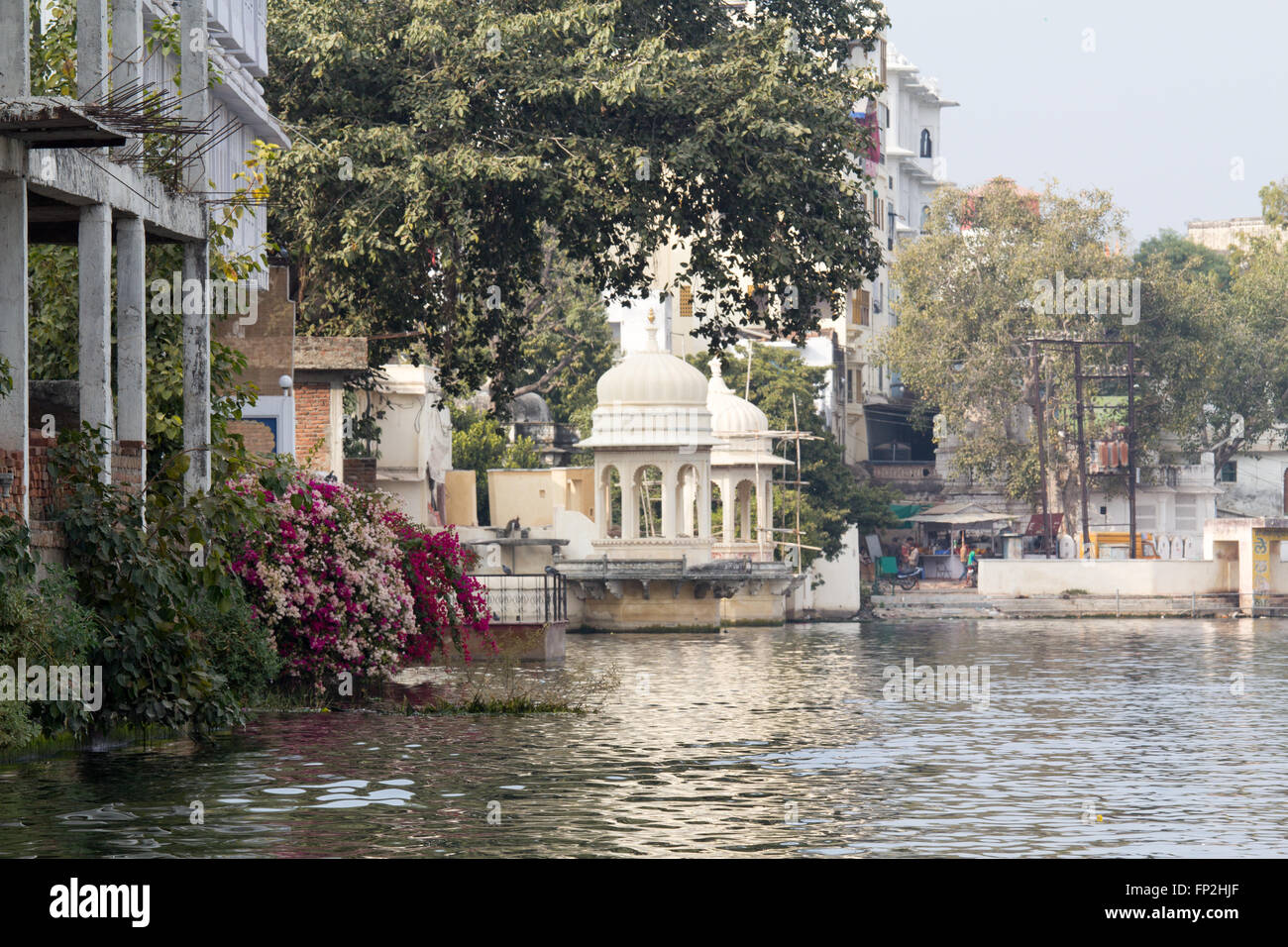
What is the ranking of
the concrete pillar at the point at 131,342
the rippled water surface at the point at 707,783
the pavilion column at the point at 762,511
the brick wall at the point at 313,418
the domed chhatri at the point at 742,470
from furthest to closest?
the pavilion column at the point at 762,511, the domed chhatri at the point at 742,470, the brick wall at the point at 313,418, the concrete pillar at the point at 131,342, the rippled water surface at the point at 707,783

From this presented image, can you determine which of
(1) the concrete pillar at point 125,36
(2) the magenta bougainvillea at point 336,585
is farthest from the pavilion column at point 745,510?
(1) the concrete pillar at point 125,36

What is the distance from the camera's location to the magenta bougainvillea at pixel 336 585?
22344mm

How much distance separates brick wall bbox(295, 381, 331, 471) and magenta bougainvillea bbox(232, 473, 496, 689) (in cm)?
787

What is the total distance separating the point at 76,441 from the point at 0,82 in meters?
2.98

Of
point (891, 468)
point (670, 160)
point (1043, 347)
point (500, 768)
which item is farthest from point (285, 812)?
point (891, 468)

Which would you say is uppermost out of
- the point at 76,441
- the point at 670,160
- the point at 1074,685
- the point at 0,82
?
the point at 670,160

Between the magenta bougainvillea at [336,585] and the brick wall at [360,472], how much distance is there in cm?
912

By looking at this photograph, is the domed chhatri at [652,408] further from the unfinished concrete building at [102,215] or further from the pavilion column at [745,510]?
the unfinished concrete building at [102,215]

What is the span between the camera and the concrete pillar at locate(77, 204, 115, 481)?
18.2 meters

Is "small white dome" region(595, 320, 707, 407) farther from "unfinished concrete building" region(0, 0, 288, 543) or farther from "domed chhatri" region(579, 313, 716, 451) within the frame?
"unfinished concrete building" region(0, 0, 288, 543)

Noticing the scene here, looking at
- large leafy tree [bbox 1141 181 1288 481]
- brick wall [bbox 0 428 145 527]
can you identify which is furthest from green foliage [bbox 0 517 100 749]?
large leafy tree [bbox 1141 181 1288 481]

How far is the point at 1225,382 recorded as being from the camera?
86.7 metres

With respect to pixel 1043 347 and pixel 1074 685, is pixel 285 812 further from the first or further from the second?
pixel 1043 347

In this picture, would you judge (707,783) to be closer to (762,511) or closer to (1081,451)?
(762,511)
